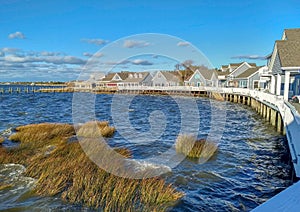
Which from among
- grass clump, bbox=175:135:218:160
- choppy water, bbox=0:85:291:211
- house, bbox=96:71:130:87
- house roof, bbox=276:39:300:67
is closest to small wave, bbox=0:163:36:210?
choppy water, bbox=0:85:291:211

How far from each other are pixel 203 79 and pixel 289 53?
4438 cm

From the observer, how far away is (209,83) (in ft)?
208

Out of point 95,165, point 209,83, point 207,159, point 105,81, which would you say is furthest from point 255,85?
point 105,81

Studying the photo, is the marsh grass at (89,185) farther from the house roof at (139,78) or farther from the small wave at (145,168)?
the house roof at (139,78)

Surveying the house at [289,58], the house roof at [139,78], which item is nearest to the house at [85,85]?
the house roof at [139,78]

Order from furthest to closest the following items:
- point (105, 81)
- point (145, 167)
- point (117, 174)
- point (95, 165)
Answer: point (105, 81) → point (145, 167) → point (95, 165) → point (117, 174)

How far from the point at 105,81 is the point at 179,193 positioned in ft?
280

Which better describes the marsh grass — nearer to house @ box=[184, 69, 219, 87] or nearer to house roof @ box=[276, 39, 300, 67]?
house roof @ box=[276, 39, 300, 67]

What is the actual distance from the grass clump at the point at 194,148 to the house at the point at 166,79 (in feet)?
186

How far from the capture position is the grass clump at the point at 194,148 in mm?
10560

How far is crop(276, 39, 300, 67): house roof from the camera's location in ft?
60.1

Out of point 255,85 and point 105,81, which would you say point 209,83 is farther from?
point 105,81

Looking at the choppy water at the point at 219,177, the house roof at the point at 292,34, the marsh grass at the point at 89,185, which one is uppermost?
the house roof at the point at 292,34

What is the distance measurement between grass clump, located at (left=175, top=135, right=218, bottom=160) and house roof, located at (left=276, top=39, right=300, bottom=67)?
11.2 m
